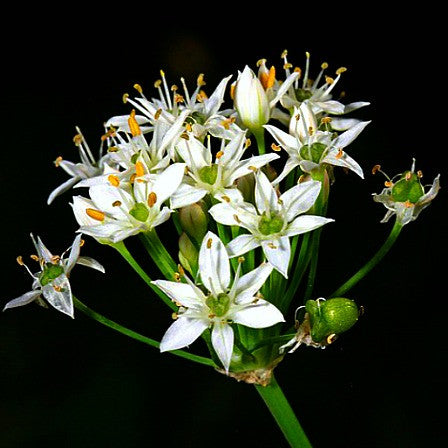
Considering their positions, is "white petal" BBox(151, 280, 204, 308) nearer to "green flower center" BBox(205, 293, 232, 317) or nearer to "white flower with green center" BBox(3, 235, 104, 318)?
"green flower center" BBox(205, 293, 232, 317)

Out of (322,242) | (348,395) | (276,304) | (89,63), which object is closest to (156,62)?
(89,63)

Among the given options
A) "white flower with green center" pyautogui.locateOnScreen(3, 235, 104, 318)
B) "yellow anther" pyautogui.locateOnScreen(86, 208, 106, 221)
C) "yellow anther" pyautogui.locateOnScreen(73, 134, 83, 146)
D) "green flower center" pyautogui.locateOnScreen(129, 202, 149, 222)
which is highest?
"yellow anther" pyautogui.locateOnScreen(73, 134, 83, 146)

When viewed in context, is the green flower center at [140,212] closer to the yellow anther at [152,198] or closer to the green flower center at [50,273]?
the yellow anther at [152,198]

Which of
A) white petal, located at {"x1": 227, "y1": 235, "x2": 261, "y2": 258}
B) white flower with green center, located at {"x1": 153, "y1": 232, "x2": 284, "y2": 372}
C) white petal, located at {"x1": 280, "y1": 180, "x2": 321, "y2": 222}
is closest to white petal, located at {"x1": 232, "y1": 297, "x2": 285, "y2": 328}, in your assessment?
white flower with green center, located at {"x1": 153, "y1": 232, "x2": 284, "y2": 372}

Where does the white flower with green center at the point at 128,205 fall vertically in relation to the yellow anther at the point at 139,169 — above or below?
below

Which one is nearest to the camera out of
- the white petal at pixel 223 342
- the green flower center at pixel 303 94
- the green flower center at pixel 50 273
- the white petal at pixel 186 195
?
the white petal at pixel 223 342

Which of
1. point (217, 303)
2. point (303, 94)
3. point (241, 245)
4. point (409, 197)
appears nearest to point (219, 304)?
point (217, 303)

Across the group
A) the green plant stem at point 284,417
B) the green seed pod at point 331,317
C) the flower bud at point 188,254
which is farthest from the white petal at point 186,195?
the green plant stem at point 284,417

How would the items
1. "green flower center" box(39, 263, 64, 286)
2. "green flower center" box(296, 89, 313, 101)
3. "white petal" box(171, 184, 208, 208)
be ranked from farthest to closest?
"green flower center" box(296, 89, 313, 101), "green flower center" box(39, 263, 64, 286), "white petal" box(171, 184, 208, 208)
